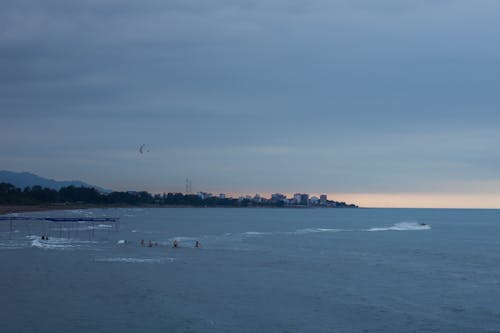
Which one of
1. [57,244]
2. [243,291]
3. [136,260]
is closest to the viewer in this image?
[243,291]

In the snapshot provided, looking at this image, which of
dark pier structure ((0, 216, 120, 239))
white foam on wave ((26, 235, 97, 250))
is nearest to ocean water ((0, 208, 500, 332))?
white foam on wave ((26, 235, 97, 250))

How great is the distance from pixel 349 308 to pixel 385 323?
3946mm

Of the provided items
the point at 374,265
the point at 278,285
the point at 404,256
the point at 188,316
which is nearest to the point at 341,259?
the point at 374,265

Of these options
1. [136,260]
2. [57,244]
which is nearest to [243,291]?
[136,260]

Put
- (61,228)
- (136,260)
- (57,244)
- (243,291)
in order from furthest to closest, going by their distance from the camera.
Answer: (61,228) < (57,244) < (136,260) < (243,291)

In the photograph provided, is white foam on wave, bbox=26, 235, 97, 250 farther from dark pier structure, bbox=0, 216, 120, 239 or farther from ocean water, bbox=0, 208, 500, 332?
dark pier structure, bbox=0, 216, 120, 239

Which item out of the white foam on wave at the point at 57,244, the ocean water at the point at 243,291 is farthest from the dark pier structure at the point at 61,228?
the ocean water at the point at 243,291

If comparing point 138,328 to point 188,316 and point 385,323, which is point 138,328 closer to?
point 188,316

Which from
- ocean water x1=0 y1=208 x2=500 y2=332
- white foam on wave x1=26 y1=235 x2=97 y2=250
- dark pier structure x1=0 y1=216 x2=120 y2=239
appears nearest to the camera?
ocean water x1=0 y1=208 x2=500 y2=332

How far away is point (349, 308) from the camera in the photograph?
35.3 m

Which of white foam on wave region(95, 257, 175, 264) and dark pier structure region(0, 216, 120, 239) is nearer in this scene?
white foam on wave region(95, 257, 175, 264)

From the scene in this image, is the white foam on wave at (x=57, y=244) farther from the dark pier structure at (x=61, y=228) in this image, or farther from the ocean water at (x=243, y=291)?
the dark pier structure at (x=61, y=228)

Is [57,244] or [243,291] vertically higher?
[57,244]

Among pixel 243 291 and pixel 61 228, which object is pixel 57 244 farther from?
pixel 243 291
